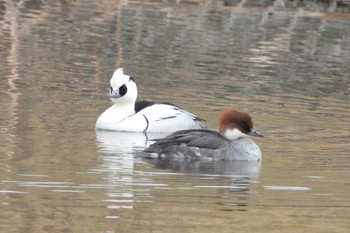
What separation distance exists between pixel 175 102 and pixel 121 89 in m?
1.73

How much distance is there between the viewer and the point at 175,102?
17.9 metres

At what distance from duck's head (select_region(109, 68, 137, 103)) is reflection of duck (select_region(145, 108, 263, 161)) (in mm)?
2183

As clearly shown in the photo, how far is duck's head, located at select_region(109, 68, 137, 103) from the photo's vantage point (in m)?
16.2

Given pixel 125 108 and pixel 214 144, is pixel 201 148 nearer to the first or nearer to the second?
pixel 214 144

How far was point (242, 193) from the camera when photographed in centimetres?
1202

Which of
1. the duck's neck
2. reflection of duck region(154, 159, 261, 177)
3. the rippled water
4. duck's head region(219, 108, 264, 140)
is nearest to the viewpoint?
the rippled water

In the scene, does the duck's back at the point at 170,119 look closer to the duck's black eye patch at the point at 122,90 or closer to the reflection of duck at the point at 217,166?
the duck's black eye patch at the point at 122,90

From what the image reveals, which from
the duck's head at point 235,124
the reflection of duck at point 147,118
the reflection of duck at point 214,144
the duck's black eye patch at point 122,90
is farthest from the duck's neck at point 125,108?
the duck's head at point 235,124

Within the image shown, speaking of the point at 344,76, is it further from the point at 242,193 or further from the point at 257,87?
the point at 242,193

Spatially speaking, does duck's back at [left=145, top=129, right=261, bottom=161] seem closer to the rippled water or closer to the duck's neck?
the rippled water

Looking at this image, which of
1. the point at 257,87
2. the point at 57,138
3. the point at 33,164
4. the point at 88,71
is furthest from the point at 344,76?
the point at 33,164

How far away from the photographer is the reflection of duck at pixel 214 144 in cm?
1392

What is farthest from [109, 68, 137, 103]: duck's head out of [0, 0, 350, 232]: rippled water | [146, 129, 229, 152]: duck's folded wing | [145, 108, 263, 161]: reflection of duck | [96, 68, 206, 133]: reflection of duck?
[146, 129, 229, 152]: duck's folded wing

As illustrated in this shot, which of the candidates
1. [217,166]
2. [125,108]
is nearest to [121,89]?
[125,108]
